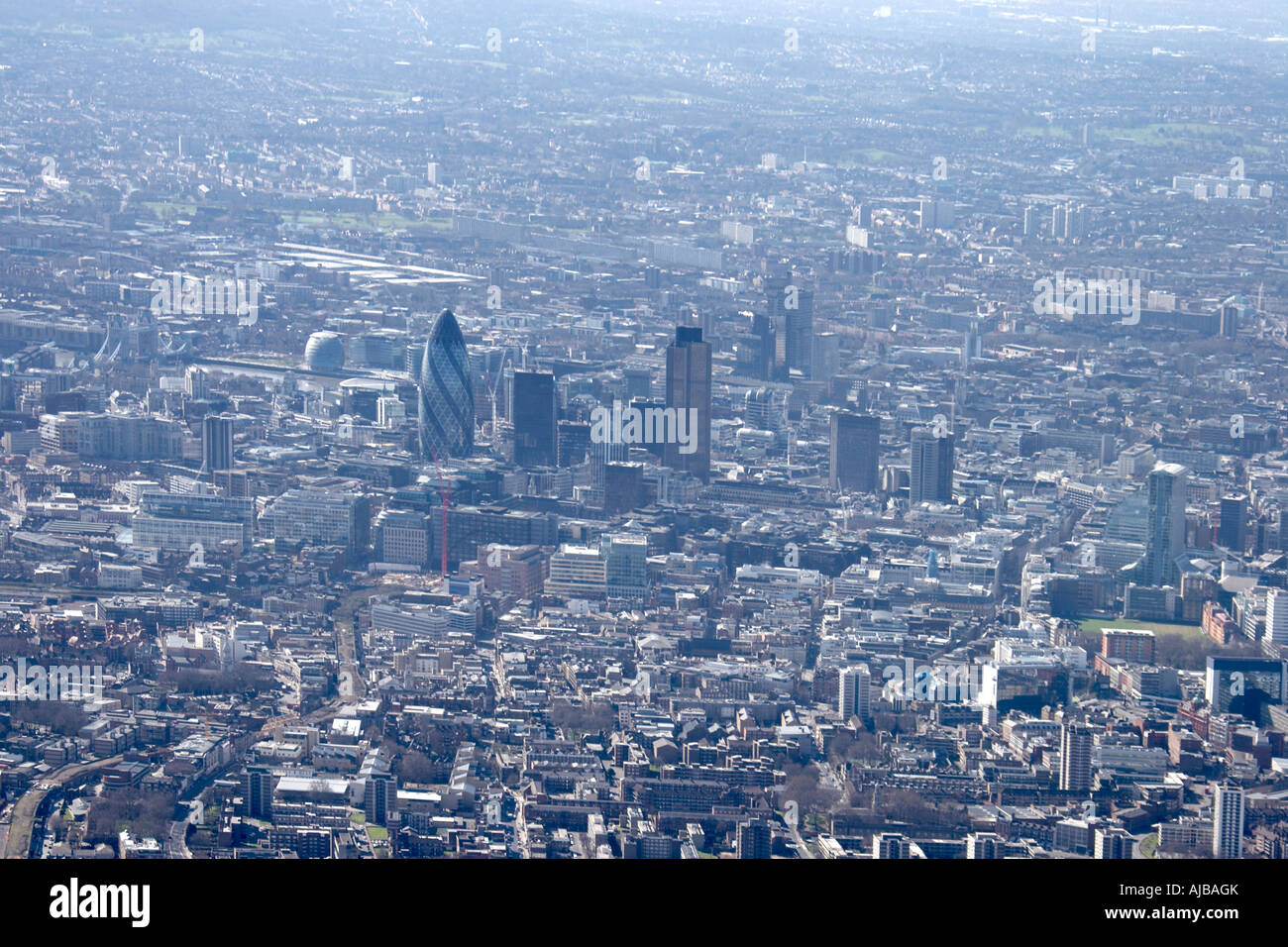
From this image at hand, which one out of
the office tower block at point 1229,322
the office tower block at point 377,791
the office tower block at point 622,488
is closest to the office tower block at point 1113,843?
the office tower block at point 377,791

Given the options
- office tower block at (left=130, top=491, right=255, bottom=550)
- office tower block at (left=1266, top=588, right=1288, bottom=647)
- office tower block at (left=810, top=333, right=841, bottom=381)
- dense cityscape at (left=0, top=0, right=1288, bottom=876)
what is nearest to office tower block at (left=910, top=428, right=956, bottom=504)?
dense cityscape at (left=0, top=0, right=1288, bottom=876)

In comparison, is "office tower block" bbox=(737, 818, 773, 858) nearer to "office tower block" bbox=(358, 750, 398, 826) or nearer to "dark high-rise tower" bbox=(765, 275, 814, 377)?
"office tower block" bbox=(358, 750, 398, 826)

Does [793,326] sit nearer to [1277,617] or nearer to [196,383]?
[196,383]

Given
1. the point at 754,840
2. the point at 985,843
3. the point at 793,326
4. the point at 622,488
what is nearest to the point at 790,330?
the point at 793,326

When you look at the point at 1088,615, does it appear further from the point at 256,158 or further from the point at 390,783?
the point at 256,158

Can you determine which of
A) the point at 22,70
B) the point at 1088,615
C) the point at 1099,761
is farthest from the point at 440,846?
the point at 22,70

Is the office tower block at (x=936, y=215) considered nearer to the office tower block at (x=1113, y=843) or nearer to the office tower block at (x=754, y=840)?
the office tower block at (x=1113, y=843)
